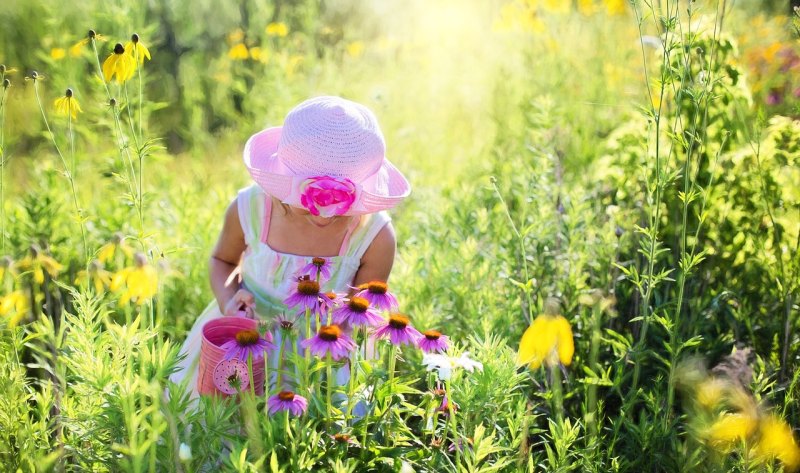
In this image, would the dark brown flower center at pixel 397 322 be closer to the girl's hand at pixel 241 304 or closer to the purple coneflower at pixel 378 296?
the purple coneflower at pixel 378 296

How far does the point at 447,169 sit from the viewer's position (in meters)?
3.89

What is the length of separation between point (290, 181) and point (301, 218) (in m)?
0.27

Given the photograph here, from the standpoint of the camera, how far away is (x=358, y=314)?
1423mm

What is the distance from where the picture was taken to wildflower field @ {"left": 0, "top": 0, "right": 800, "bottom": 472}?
4.79 feet

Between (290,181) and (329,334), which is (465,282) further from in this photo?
(329,334)

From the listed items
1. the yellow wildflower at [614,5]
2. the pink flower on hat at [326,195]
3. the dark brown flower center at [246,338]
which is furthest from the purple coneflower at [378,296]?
the yellow wildflower at [614,5]

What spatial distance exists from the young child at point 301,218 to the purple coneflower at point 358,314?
43 cm

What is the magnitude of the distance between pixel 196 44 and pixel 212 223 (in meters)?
2.93

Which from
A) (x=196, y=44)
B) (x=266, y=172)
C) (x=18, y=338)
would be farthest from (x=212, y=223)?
(x=196, y=44)

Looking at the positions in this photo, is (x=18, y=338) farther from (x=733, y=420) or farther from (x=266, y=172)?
(x=733, y=420)

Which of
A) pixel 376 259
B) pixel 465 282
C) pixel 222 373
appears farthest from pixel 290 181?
pixel 465 282

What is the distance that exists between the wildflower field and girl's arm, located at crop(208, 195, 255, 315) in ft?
0.41

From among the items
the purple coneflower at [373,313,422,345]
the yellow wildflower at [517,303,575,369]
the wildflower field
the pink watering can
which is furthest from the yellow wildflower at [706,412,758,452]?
the pink watering can

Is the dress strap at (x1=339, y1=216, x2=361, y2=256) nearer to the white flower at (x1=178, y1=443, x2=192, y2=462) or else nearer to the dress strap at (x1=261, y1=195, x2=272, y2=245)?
the dress strap at (x1=261, y1=195, x2=272, y2=245)
